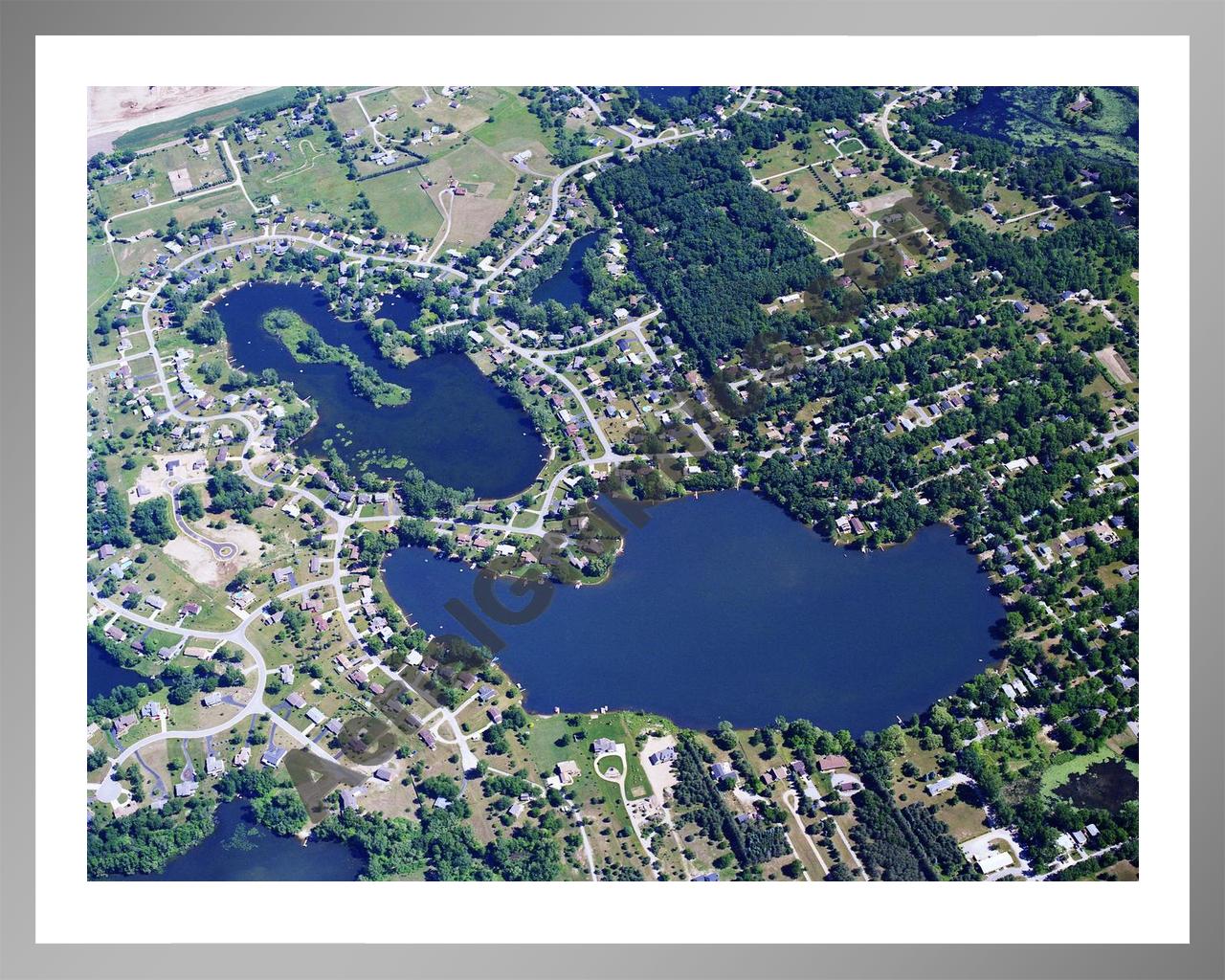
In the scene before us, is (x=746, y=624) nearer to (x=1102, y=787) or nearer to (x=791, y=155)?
(x=1102, y=787)

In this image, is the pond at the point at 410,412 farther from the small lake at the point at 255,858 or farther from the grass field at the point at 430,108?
the small lake at the point at 255,858

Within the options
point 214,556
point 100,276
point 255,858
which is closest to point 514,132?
point 100,276

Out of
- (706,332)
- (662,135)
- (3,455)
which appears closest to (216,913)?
(3,455)

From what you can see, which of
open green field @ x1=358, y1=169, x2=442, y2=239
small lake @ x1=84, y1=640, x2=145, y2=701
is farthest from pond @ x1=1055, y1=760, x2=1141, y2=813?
open green field @ x1=358, y1=169, x2=442, y2=239

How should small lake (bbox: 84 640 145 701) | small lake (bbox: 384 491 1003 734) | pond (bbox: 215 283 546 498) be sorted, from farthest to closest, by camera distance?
pond (bbox: 215 283 546 498) < small lake (bbox: 84 640 145 701) < small lake (bbox: 384 491 1003 734)

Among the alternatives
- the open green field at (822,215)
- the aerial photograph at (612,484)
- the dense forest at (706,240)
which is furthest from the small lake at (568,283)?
the open green field at (822,215)

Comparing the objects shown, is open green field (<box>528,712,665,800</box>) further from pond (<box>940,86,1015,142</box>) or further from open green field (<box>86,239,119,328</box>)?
pond (<box>940,86,1015,142</box>)
